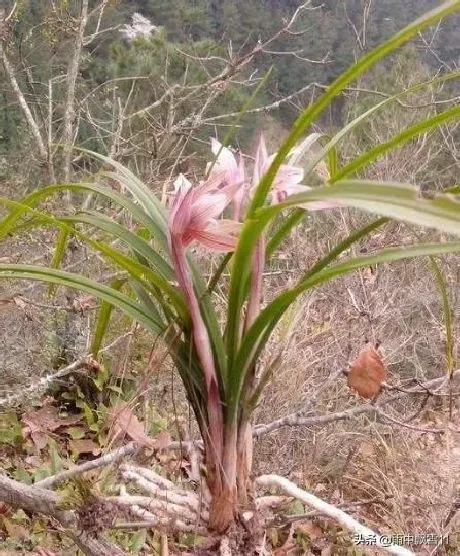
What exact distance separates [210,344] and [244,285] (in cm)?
7

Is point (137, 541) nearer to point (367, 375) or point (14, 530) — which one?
point (14, 530)

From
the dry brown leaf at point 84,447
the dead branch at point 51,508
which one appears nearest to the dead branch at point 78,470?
the dead branch at point 51,508

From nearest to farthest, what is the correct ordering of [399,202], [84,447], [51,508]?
[399,202], [51,508], [84,447]

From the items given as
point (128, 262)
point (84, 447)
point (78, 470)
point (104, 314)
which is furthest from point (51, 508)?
point (84, 447)

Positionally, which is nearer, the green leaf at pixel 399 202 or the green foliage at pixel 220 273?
the green leaf at pixel 399 202

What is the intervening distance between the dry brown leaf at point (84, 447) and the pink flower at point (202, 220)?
4.26 feet

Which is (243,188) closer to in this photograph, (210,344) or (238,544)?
(210,344)

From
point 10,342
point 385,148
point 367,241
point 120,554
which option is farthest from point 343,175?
point 367,241

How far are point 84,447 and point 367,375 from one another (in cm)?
120

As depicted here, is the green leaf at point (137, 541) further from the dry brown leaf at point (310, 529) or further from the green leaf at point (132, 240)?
the green leaf at point (132, 240)

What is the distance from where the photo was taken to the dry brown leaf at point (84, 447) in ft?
5.55

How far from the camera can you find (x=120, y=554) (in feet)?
2.18

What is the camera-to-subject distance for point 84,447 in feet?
5.66

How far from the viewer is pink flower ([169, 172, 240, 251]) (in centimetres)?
52
